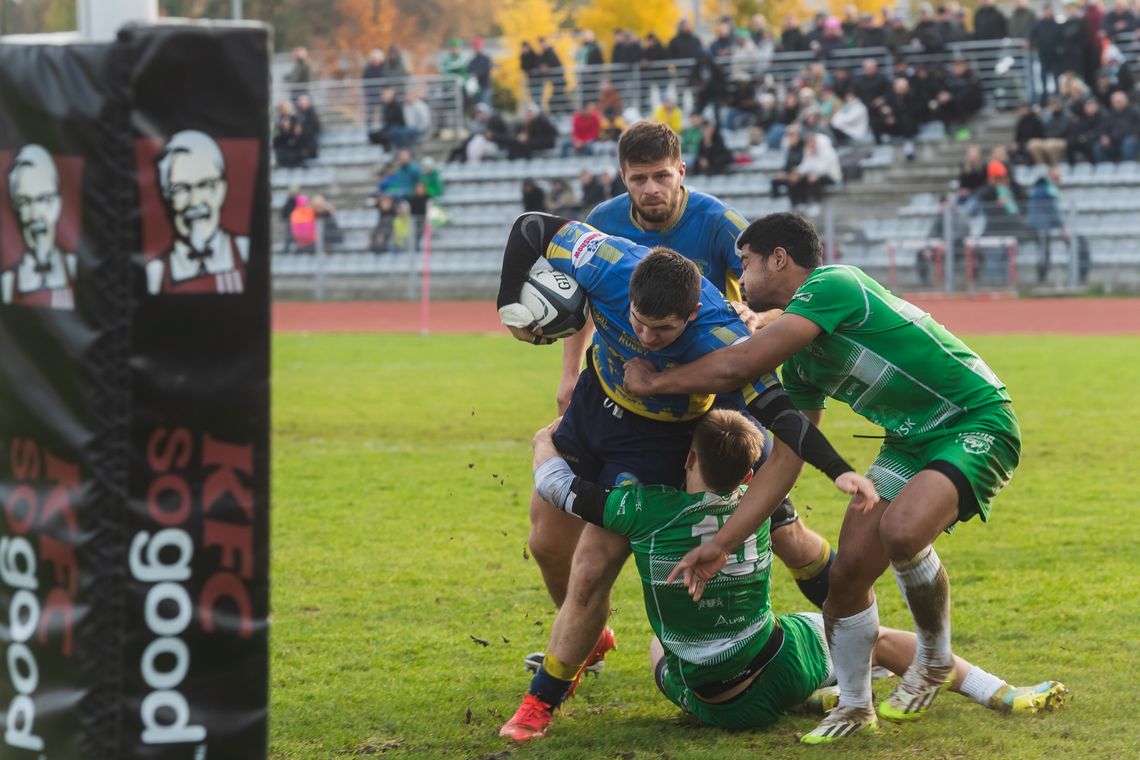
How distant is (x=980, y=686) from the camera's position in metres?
4.98

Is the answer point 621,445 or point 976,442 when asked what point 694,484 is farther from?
point 976,442

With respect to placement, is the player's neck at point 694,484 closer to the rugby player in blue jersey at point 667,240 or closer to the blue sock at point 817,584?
the rugby player in blue jersey at point 667,240

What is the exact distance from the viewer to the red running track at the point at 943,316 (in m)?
20.1

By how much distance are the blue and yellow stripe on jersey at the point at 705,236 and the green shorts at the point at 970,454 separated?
1.05m

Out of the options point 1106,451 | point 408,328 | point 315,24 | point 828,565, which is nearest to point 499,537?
point 828,565

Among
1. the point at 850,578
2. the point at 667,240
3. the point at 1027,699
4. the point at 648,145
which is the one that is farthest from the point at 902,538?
the point at 648,145

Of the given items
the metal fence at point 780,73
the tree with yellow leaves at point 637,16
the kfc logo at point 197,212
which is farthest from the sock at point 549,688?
the tree with yellow leaves at point 637,16

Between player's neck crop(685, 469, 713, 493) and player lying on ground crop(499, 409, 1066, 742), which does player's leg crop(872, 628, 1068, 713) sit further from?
player's neck crop(685, 469, 713, 493)

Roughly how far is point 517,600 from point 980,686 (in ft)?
8.01

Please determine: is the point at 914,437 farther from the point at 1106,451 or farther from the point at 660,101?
the point at 660,101

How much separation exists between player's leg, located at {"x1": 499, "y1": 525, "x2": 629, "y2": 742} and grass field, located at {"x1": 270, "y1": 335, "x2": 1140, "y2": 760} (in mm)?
146

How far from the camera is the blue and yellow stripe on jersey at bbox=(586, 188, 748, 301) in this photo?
561cm

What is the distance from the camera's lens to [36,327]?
2977 mm

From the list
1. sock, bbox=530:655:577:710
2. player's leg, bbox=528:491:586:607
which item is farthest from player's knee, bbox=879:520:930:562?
player's leg, bbox=528:491:586:607
